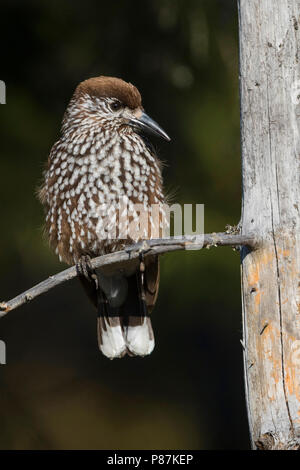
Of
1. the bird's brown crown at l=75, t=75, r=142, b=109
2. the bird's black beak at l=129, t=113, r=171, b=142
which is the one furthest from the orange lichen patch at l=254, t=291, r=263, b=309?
the bird's brown crown at l=75, t=75, r=142, b=109

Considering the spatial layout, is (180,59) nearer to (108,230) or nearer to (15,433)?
(108,230)

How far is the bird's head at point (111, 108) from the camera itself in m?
4.27

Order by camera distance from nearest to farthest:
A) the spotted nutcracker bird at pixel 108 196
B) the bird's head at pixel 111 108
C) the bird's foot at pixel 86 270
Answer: the bird's foot at pixel 86 270 → the spotted nutcracker bird at pixel 108 196 → the bird's head at pixel 111 108

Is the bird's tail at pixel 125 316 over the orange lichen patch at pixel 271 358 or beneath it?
over

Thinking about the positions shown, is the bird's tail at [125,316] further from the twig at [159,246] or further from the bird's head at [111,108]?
the twig at [159,246]

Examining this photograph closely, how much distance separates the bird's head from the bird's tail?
84cm

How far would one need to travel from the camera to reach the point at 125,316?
14.9ft

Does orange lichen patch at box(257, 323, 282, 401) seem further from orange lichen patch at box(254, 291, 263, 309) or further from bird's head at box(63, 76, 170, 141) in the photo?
bird's head at box(63, 76, 170, 141)

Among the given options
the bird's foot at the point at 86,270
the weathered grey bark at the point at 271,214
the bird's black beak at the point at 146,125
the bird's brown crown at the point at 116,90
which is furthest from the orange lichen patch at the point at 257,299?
the bird's brown crown at the point at 116,90

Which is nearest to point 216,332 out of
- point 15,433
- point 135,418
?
point 135,418

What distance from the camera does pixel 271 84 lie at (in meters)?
3.21

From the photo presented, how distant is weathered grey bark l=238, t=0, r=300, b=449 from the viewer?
305 cm

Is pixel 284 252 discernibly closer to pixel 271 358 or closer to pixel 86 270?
pixel 271 358

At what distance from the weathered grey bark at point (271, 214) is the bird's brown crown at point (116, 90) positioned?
1081 millimetres
